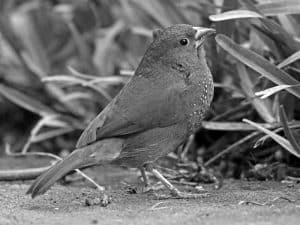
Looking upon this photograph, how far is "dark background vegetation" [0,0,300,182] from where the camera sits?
4.51 m

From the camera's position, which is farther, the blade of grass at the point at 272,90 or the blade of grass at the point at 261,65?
the blade of grass at the point at 261,65

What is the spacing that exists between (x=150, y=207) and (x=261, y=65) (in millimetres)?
1203

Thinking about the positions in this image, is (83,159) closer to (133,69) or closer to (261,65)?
(261,65)

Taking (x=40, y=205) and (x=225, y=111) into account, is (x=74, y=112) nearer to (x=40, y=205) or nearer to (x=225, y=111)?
(x=225, y=111)

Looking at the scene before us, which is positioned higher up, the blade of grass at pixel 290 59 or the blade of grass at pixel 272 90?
the blade of grass at pixel 290 59

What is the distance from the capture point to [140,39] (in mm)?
6219

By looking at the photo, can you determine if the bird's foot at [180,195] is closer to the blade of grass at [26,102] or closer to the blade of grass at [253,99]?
the blade of grass at [253,99]

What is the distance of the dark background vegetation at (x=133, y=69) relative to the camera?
4.51 m

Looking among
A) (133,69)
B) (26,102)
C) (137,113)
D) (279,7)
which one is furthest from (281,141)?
(26,102)

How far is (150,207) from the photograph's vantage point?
3744 mm

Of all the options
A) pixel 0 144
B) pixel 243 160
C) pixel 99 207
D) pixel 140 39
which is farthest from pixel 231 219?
pixel 0 144

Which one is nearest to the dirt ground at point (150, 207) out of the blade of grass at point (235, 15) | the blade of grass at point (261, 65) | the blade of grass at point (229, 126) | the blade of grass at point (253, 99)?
the blade of grass at point (229, 126)

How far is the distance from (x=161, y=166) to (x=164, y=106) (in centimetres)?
92

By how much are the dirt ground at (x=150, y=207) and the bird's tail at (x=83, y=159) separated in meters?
0.18
